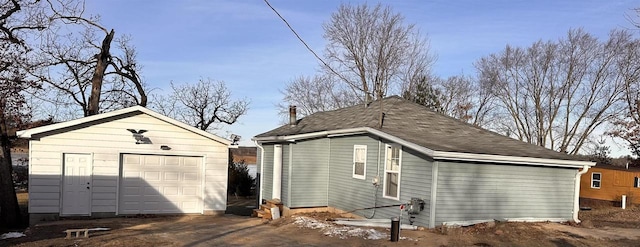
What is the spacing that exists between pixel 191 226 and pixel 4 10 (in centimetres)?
1147

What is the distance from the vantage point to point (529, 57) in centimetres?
4162

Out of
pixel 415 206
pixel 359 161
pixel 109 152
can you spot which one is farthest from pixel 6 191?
pixel 415 206

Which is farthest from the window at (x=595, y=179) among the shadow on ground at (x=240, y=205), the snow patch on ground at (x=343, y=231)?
the snow patch on ground at (x=343, y=231)

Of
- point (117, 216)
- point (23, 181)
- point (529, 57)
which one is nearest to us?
point (117, 216)

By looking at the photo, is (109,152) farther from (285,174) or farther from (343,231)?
(343,231)

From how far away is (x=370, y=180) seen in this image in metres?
13.9

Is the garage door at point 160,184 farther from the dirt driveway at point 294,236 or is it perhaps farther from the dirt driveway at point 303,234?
the dirt driveway at point 294,236

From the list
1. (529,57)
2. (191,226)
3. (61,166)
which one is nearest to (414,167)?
(191,226)

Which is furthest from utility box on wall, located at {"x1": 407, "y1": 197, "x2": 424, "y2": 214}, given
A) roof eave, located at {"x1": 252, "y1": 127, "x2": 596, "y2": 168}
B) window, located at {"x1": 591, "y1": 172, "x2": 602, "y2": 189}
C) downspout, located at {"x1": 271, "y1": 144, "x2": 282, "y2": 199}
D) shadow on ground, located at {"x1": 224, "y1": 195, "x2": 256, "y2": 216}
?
window, located at {"x1": 591, "y1": 172, "x2": 602, "y2": 189}

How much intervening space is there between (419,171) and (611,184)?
17.7 metres

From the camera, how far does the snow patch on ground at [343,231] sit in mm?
11008

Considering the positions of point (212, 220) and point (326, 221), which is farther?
point (212, 220)

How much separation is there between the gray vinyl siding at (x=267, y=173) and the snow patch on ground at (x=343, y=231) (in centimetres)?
485

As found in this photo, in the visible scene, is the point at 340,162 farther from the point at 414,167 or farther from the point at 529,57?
the point at 529,57
